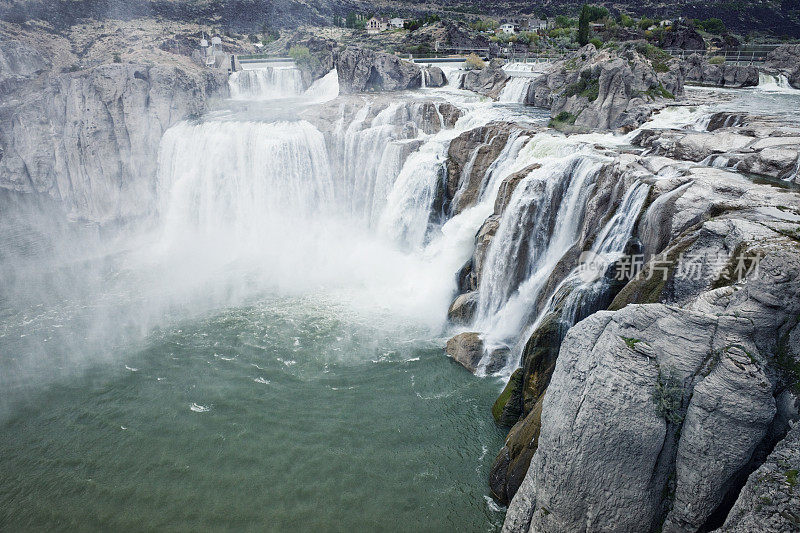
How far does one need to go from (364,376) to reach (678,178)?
10.9m

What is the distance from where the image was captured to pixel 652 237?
11867 millimetres

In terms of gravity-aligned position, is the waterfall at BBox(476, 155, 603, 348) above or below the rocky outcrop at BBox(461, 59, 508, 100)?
below

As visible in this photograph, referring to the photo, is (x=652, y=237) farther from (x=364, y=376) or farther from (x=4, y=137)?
(x=4, y=137)

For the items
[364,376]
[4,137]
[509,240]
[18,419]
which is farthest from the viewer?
[4,137]

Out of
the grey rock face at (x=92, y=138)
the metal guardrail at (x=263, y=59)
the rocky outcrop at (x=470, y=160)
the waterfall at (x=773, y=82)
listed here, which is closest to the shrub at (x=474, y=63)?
the metal guardrail at (x=263, y=59)

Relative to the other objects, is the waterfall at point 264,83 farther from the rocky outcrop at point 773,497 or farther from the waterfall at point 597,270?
the rocky outcrop at point 773,497

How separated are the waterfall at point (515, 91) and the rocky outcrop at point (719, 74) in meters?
12.4

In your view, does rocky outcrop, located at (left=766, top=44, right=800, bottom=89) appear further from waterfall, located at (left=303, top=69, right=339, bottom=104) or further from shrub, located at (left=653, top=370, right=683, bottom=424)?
shrub, located at (left=653, top=370, right=683, bottom=424)

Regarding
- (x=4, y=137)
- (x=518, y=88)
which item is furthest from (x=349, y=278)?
(x=4, y=137)

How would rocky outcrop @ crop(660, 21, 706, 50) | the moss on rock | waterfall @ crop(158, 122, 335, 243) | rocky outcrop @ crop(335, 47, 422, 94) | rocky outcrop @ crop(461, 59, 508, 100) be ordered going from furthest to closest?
1. rocky outcrop @ crop(660, 21, 706, 50)
2. rocky outcrop @ crop(335, 47, 422, 94)
3. rocky outcrop @ crop(461, 59, 508, 100)
4. waterfall @ crop(158, 122, 335, 243)
5. the moss on rock

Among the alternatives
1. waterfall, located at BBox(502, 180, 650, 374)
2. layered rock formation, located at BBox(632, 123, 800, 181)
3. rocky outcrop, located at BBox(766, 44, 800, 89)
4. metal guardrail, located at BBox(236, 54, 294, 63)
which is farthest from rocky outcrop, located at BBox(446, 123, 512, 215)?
metal guardrail, located at BBox(236, 54, 294, 63)

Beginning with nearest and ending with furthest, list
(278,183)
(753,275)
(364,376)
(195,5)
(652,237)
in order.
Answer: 1. (753,275)
2. (652,237)
3. (364,376)
4. (278,183)
5. (195,5)

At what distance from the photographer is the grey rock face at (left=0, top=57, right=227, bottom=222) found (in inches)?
1232

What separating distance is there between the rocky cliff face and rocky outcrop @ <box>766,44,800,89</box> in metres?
42.3
